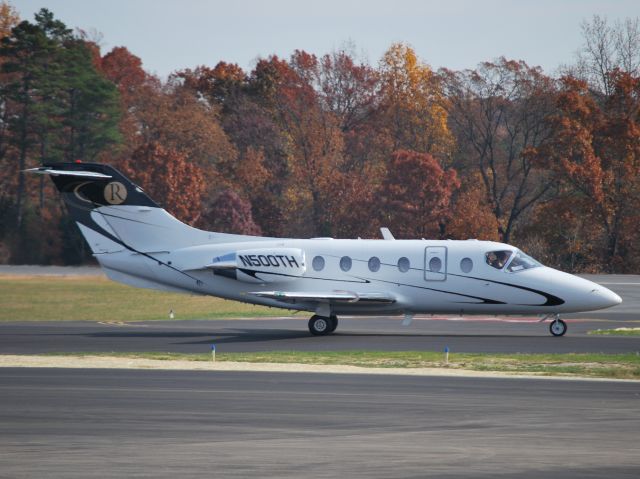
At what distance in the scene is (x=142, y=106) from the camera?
93188 mm

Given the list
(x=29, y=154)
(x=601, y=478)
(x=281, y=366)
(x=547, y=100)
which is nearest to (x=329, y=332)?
(x=281, y=366)

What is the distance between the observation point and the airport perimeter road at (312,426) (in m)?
14.0

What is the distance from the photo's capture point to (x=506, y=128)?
259 ft

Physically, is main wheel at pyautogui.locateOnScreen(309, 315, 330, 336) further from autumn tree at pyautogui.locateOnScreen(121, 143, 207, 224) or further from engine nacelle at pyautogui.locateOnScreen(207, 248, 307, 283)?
autumn tree at pyautogui.locateOnScreen(121, 143, 207, 224)

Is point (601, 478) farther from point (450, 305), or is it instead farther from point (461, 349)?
point (450, 305)

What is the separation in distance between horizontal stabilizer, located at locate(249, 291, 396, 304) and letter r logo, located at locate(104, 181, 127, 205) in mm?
5652

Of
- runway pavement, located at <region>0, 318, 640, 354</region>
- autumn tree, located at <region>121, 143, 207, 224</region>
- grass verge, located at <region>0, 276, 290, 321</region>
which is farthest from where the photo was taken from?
autumn tree, located at <region>121, 143, 207, 224</region>

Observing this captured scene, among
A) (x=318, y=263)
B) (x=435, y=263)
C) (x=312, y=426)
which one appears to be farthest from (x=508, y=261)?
(x=312, y=426)

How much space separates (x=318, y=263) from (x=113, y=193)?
22.7 feet

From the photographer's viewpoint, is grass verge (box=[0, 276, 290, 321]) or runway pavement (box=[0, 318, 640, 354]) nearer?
runway pavement (box=[0, 318, 640, 354])

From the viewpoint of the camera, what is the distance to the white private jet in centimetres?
3350

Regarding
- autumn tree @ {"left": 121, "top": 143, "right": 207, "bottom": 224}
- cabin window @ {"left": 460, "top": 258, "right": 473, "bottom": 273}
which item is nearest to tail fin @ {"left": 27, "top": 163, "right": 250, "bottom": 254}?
cabin window @ {"left": 460, "top": 258, "right": 473, "bottom": 273}

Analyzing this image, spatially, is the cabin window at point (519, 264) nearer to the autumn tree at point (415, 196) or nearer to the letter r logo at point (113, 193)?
the letter r logo at point (113, 193)

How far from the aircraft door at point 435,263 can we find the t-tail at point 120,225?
22.7 ft
